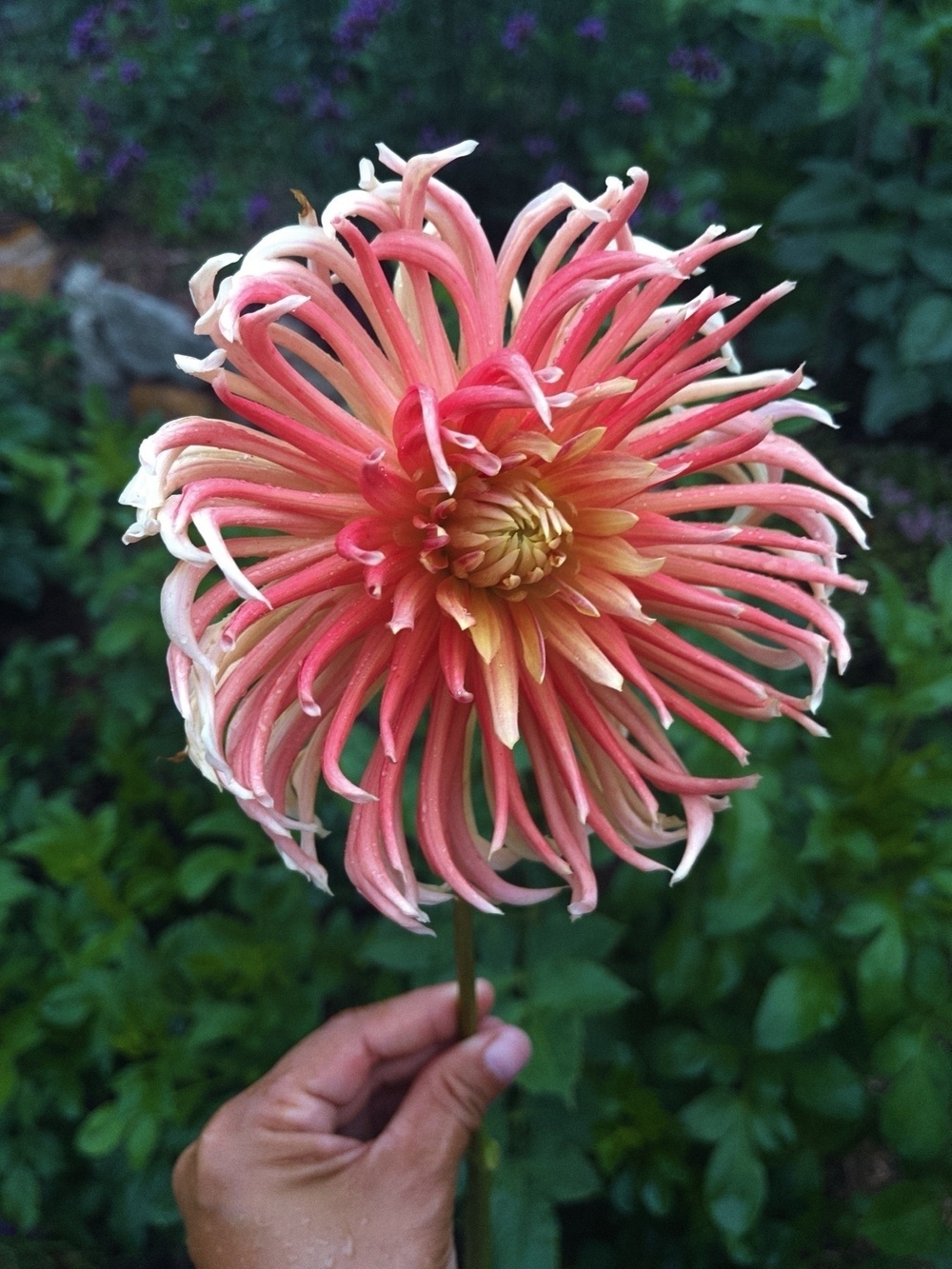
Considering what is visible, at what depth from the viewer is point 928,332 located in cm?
314

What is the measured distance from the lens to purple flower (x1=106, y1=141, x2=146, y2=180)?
575cm

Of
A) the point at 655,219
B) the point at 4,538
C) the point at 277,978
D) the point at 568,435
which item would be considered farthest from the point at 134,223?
the point at 568,435

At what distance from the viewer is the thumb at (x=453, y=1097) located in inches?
63.3

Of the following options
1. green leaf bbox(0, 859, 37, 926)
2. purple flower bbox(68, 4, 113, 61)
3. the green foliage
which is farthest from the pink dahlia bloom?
purple flower bbox(68, 4, 113, 61)

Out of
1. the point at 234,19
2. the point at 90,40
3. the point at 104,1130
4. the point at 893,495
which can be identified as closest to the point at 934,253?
the point at 893,495

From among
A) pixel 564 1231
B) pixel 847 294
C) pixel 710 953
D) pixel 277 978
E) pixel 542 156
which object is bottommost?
pixel 564 1231

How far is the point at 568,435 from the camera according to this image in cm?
122

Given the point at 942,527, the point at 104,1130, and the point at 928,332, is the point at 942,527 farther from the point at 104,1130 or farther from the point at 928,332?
the point at 104,1130

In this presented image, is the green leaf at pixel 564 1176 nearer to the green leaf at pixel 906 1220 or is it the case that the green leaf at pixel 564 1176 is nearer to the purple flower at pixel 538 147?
the green leaf at pixel 906 1220

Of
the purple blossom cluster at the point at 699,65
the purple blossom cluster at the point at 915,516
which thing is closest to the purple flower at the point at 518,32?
the purple blossom cluster at the point at 699,65

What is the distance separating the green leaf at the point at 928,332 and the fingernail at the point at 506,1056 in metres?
2.52

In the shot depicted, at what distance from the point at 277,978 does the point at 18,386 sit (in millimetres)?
3430

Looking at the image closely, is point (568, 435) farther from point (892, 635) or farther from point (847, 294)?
point (847, 294)

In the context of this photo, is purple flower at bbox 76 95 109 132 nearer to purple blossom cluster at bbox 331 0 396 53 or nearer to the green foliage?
the green foliage
